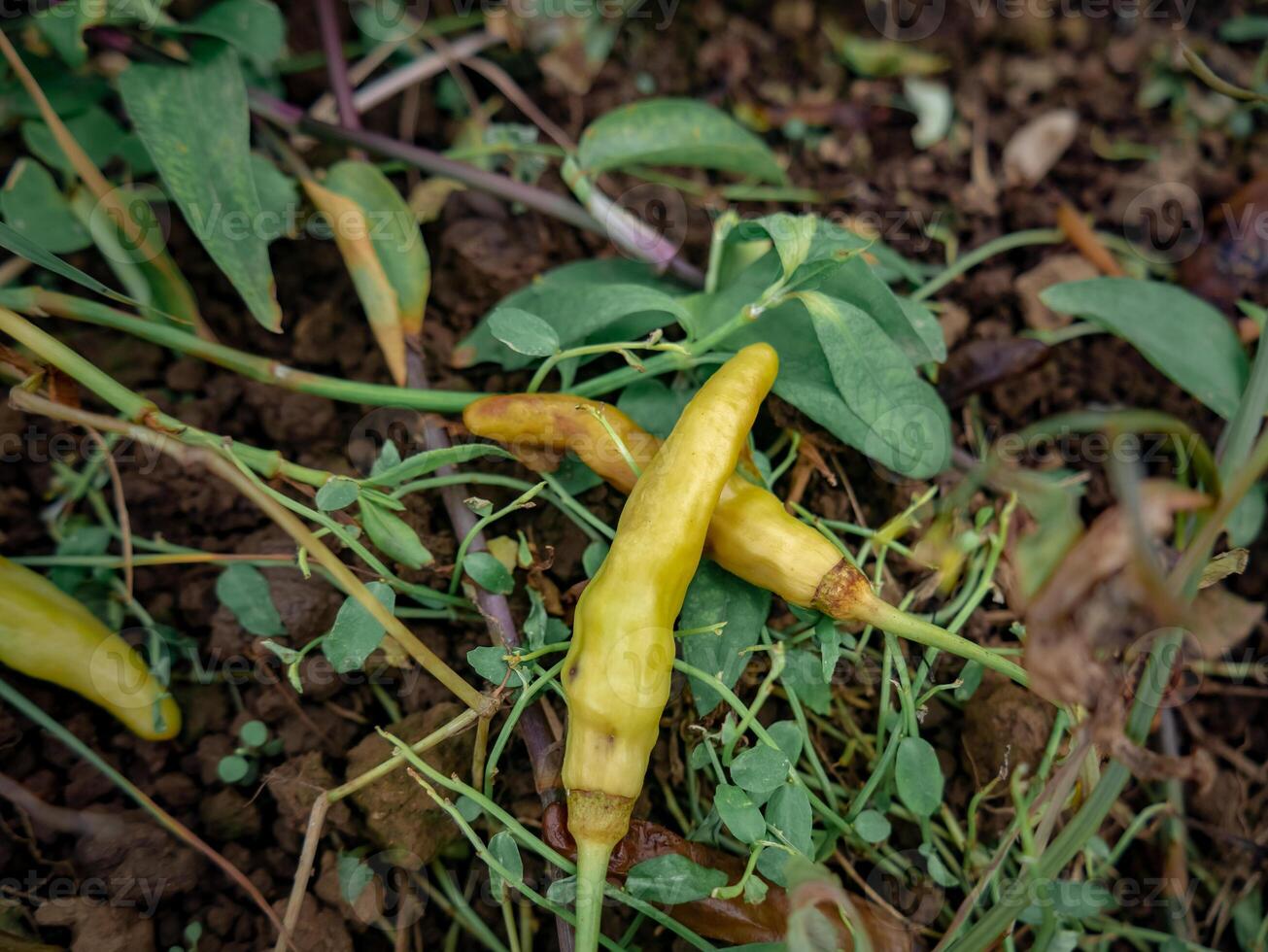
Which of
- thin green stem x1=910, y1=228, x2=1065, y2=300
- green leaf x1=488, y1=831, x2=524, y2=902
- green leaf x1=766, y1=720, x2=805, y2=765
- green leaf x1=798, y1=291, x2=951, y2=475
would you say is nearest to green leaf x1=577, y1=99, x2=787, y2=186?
thin green stem x1=910, y1=228, x2=1065, y2=300

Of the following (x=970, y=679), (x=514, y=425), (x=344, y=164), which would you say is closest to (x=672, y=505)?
(x=514, y=425)

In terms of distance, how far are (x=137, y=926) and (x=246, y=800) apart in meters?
0.20

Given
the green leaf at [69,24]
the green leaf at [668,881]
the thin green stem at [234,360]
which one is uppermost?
the green leaf at [69,24]

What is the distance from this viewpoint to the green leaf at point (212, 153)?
139cm

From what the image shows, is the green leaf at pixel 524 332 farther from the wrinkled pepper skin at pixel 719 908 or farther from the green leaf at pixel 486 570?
the wrinkled pepper skin at pixel 719 908

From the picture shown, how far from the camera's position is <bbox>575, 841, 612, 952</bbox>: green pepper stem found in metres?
1.02

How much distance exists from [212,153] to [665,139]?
2.43 feet

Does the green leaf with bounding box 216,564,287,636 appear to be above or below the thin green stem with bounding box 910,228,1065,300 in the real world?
below

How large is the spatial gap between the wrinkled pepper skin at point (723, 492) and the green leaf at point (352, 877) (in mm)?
606

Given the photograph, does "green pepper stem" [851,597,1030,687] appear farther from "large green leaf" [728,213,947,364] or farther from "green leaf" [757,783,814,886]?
"large green leaf" [728,213,947,364]

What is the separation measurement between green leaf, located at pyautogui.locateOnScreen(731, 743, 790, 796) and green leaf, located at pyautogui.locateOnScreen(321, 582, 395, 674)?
485 mm

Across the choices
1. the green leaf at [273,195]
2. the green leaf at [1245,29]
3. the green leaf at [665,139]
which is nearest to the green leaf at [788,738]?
the green leaf at [665,139]

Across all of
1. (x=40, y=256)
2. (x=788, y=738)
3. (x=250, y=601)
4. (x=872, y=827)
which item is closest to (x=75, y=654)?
(x=250, y=601)

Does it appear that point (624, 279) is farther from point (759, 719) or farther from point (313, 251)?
point (759, 719)
